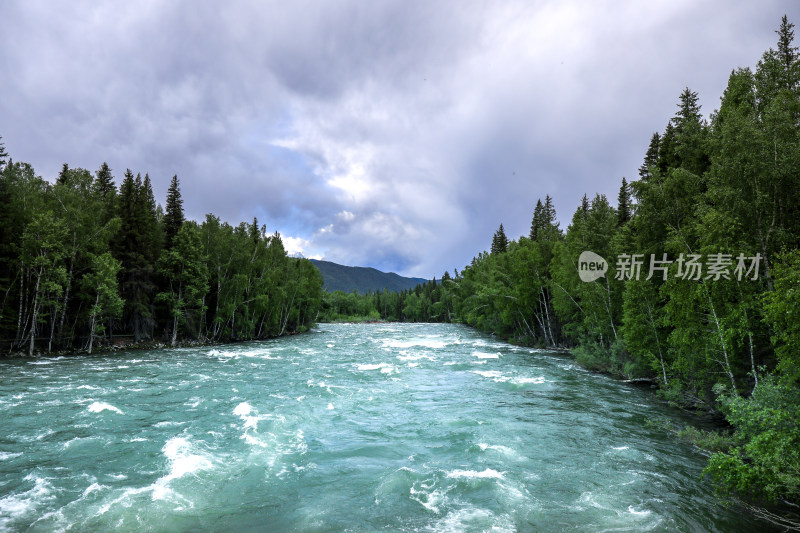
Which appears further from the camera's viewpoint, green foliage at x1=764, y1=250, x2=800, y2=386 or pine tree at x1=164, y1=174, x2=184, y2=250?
pine tree at x1=164, y1=174, x2=184, y2=250

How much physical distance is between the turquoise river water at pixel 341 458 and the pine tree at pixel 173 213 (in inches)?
978

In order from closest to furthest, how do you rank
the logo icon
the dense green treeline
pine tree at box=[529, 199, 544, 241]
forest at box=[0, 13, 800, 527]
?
forest at box=[0, 13, 800, 527] → the logo icon → the dense green treeline → pine tree at box=[529, 199, 544, 241]

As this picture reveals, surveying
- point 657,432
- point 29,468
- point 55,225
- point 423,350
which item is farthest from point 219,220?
point 657,432

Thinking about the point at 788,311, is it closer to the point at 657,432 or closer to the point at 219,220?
the point at 657,432

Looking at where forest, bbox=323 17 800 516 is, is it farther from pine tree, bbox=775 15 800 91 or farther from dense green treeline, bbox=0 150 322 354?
Answer: dense green treeline, bbox=0 150 322 354

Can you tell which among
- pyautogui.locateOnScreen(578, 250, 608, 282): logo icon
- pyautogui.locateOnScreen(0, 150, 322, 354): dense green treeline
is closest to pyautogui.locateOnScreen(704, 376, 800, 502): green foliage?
pyautogui.locateOnScreen(578, 250, 608, 282): logo icon

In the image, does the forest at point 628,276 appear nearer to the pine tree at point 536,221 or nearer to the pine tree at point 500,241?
the pine tree at point 536,221

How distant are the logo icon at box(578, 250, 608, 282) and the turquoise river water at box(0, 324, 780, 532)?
378 inches

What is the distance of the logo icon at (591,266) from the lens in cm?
3067

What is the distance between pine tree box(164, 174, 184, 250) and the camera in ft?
152

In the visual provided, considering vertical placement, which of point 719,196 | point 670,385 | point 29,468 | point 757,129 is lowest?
point 29,468

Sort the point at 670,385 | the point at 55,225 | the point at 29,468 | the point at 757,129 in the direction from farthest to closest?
the point at 55,225 < the point at 670,385 < the point at 757,129 < the point at 29,468

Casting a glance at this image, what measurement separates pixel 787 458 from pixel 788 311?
10.9 ft

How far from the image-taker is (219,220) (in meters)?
49.9
